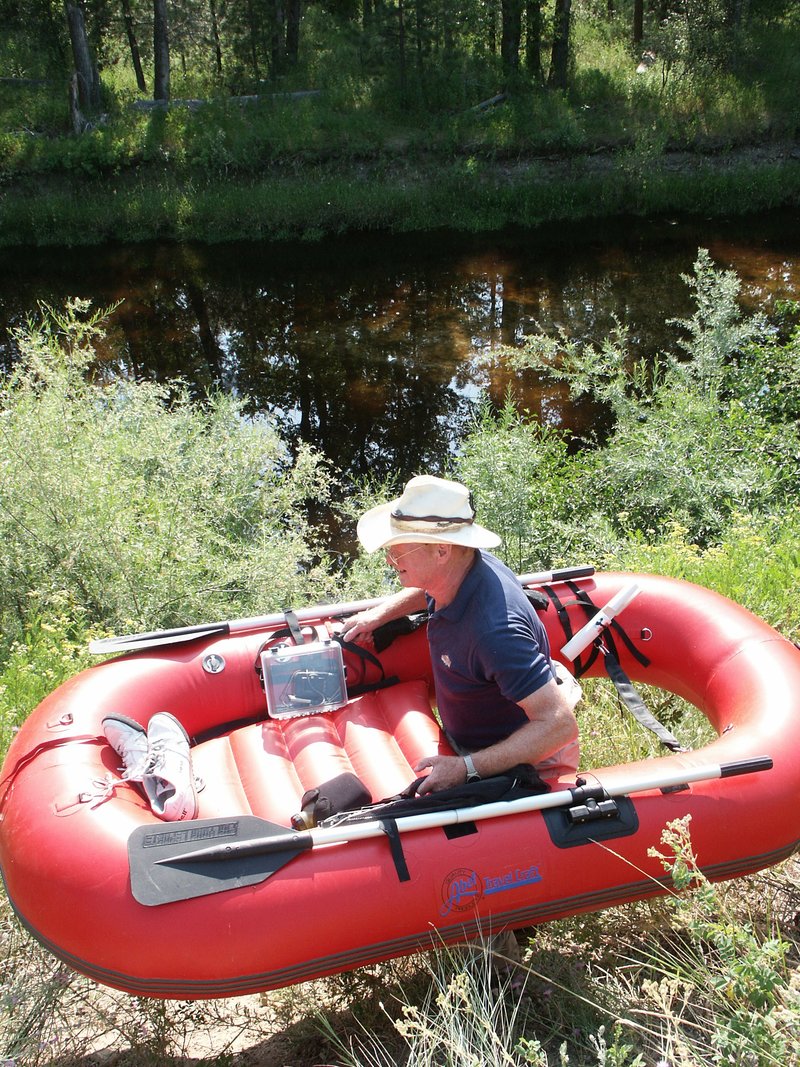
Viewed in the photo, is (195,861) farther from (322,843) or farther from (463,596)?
(463,596)

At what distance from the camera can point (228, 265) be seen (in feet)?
39.9

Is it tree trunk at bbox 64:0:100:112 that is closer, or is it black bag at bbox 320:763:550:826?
black bag at bbox 320:763:550:826

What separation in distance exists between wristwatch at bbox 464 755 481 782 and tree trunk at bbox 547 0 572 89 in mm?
15937

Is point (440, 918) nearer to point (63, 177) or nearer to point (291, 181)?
point (291, 181)

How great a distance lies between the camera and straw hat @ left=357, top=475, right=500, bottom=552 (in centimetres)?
248

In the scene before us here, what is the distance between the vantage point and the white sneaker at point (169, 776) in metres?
2.72

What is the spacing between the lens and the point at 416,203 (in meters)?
13.1

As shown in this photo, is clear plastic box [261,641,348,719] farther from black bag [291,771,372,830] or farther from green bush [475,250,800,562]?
green bush [475,250,800,562]

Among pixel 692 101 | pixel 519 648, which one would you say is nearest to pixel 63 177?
pixel 692 101

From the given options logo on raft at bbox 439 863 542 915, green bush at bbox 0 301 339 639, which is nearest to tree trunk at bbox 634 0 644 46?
green bush at bbox 0 301 339 639

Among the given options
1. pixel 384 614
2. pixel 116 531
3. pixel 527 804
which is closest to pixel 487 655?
pixel 527 804

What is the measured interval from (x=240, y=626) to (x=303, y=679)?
1.13ft

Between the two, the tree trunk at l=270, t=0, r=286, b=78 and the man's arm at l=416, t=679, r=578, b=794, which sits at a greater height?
the tree trunk at l=270, t=0, r=286, b=78

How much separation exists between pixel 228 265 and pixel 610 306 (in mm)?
5427
